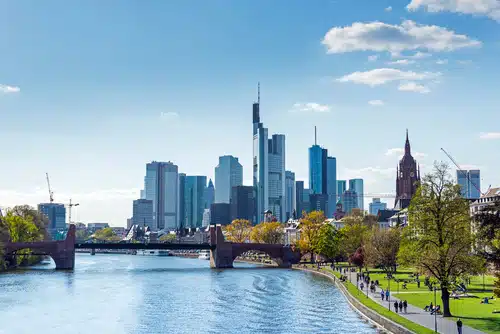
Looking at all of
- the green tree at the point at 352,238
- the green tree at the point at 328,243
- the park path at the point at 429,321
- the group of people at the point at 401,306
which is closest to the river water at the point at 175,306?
the group of people at the point at 401,306

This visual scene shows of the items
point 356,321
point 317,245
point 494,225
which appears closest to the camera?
point 494,225

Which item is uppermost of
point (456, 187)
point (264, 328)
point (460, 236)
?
point (456, 187)

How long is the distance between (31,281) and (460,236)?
82.0 meters

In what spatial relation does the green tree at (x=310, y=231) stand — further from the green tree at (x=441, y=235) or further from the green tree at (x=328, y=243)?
the green tree at (x=441, y=235)

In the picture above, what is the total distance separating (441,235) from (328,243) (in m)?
90.9

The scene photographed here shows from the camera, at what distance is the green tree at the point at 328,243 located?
15950 centimetres

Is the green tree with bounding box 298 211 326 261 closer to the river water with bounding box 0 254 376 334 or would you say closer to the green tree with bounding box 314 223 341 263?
the green tree with bounding box 314 223 341 263

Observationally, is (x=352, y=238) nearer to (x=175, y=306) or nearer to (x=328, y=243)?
(x=328, y=243)

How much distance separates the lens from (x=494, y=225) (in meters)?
53.6

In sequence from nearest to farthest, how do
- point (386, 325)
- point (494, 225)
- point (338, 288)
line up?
point (494, 225)
point (386, 325)
point (338, 288)

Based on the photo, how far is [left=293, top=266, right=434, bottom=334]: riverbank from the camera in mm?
59719

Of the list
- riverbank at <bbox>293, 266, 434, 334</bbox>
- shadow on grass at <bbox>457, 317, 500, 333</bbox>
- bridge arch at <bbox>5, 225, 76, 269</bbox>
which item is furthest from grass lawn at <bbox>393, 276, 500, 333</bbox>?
bridge arch at <bbox>5, 225, 76, 269</bbox>

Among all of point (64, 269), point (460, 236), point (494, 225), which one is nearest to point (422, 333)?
point (494, 225)

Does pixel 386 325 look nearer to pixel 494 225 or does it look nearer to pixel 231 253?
pixel 494 225
